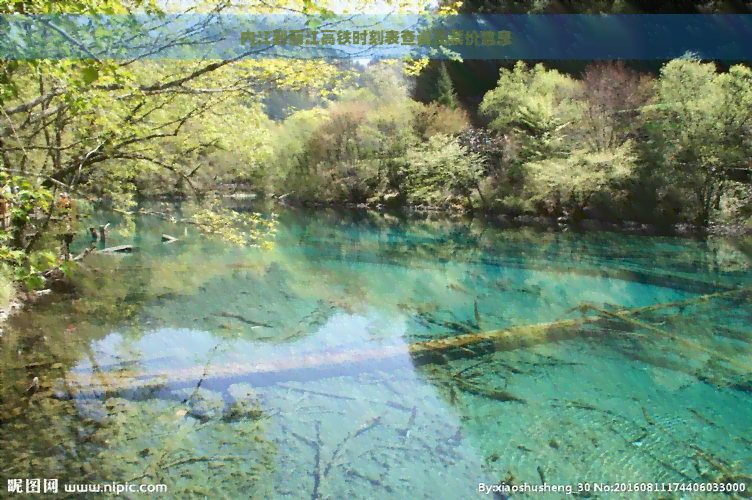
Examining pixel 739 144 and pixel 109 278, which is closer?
pixel 109 278

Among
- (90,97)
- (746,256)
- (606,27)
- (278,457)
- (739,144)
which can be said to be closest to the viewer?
(90,97)

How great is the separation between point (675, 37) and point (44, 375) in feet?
102

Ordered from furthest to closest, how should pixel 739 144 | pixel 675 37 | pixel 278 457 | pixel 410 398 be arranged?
pixel 675 37 → pixel 739 144 → pixel 410 398 → pixel 278 457

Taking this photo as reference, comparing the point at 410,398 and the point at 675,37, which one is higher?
the point at 675,37

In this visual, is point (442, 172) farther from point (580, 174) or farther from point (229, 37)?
point (229, 37)

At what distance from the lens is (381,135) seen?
35.0m

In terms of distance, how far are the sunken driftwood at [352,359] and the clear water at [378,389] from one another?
0.04 m

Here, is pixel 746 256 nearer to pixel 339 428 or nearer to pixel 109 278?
pixel 339 428

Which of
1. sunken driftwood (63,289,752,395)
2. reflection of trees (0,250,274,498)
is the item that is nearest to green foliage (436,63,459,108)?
sunken driftwood (63,289,752,395)

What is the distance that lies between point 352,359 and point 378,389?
103 cm

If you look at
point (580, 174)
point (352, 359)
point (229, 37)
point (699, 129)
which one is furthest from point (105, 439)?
point (580, 174)

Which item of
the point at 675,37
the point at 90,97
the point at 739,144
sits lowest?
the point at 739,144

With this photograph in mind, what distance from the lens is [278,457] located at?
479 cm

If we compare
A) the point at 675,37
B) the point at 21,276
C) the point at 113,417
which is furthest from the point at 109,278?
the point at 675,37
